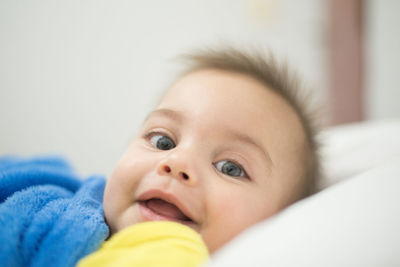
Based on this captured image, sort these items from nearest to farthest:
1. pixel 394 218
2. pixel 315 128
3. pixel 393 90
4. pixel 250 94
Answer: pixel 394 218 < pixel 250 94 < pixel 315 128 < pixel 393 90

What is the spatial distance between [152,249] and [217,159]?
245 mm

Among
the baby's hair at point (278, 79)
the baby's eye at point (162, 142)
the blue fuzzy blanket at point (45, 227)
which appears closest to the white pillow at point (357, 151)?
the baby's hair at point (278, 79)

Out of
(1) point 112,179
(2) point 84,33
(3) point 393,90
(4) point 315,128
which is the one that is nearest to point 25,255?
(1) point 112,179

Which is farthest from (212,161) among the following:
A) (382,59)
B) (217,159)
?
(382,59)

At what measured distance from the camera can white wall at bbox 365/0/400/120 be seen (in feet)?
5.46

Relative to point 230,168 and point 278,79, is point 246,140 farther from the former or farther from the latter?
point 278,79

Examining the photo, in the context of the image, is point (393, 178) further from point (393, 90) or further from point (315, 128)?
point (393, 90)

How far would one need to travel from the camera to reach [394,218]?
1.23ft

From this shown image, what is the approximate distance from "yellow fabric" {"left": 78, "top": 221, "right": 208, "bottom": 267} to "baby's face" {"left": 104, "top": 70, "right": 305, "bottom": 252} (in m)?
0.07

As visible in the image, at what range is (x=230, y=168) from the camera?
0.60 metres

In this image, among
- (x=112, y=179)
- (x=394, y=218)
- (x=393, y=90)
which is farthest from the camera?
(x=393, y=90)

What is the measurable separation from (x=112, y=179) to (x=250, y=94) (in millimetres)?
322

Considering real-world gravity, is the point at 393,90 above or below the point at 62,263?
above

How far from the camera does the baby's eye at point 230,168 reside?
0.59m
